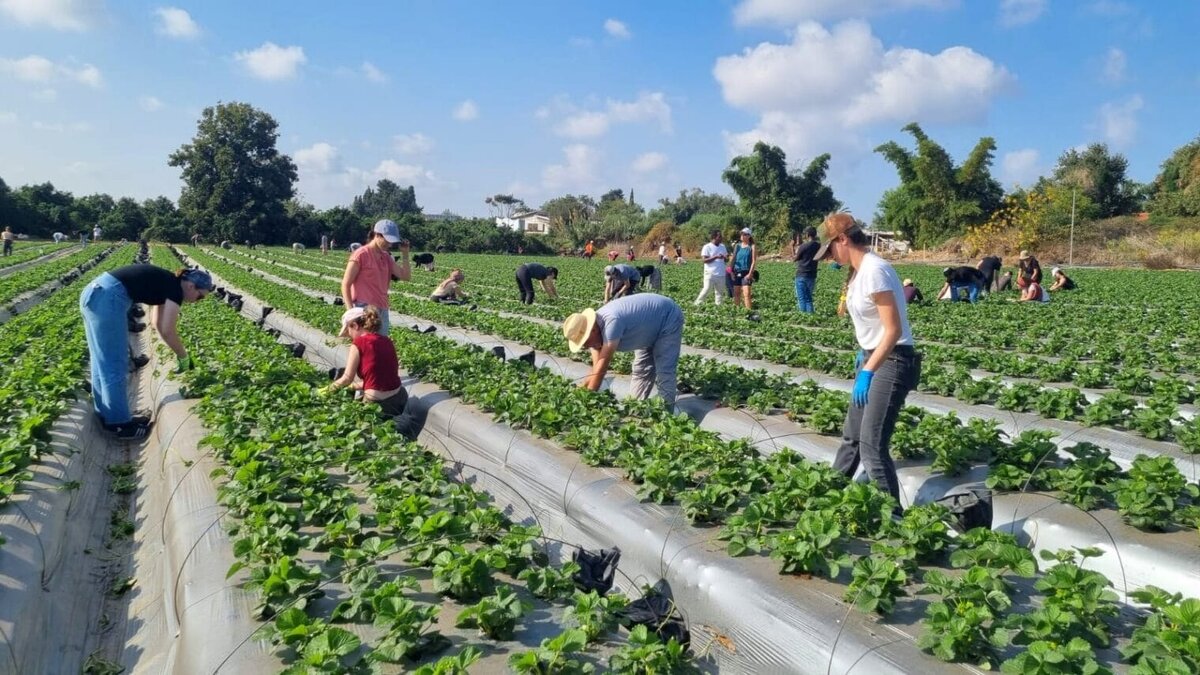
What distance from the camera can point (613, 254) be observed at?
40938 millimetres

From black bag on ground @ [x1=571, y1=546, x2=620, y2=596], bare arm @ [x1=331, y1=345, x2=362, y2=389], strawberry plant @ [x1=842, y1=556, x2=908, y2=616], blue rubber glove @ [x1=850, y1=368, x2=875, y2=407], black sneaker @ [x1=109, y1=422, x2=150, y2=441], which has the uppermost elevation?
blue rubber glove @ [x1=850, y1=368, x2=875, y2=407]

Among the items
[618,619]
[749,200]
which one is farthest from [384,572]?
[749,200]

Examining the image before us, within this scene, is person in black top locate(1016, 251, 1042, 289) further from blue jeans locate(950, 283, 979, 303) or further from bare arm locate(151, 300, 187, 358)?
bare arm locate(151, 300, 187, 358)

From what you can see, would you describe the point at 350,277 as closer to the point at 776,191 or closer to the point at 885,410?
the point at 885,410

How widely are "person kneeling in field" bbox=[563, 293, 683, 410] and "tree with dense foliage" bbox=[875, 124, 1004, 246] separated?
1899 inches

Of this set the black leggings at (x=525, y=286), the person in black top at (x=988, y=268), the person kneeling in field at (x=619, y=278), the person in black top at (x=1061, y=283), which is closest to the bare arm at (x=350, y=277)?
the person kneeling in field at (x=619, y=278)

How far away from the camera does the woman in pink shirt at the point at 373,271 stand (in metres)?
7.82

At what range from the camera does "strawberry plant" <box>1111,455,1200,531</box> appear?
420cm

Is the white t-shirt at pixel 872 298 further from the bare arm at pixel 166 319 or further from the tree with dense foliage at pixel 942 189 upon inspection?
the tree with dense foliage at pixel 942 189

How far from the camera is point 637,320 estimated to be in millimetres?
6695

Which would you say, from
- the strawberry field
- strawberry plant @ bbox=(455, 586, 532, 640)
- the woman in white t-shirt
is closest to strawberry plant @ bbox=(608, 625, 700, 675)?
the strawberry field

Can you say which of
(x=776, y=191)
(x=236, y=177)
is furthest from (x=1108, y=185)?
(x=236, y=177)

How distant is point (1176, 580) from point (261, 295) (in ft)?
62.3

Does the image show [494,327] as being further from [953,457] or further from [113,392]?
[953,457]
